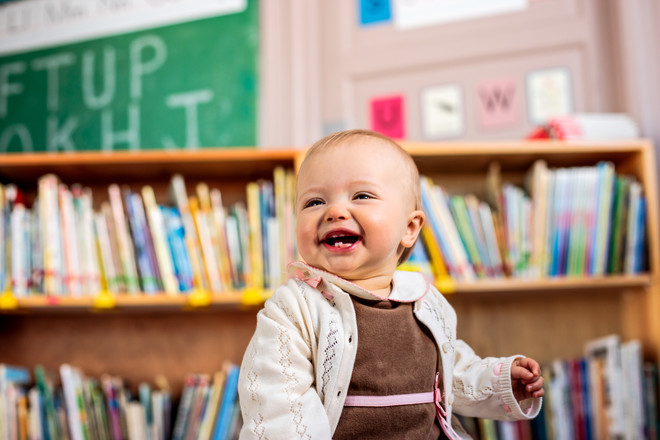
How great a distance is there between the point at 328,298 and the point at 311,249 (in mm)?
72

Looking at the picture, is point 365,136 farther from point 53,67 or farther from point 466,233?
point 53,67

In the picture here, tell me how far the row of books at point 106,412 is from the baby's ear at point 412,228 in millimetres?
1016

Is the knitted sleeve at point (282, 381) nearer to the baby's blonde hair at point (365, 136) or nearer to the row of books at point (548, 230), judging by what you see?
the baby's blonde hair at point (365, 136)

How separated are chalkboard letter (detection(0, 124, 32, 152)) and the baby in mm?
1960

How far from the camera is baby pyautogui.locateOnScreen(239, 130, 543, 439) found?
812mm

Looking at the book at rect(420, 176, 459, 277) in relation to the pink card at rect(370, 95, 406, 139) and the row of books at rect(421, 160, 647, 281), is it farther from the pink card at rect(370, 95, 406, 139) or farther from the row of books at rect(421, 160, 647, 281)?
the pink card at rect(370, 95, 406, 139)

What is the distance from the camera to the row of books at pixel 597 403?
1.75 meters

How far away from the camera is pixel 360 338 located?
2.86 ft

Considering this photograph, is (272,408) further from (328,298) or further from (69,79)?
(69,79)

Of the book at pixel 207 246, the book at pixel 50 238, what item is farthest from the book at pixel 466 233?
the book at pixel 50 238

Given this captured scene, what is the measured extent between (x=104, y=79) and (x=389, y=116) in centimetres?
112

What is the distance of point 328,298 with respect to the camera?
900 mm

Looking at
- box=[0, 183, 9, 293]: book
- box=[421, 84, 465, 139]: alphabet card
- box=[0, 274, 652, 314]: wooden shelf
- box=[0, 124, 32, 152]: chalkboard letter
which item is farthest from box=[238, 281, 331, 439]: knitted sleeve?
box=[0, 124, 32, 152]: chalkboard letter

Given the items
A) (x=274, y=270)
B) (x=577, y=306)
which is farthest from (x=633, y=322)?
(x=274, y=270)
